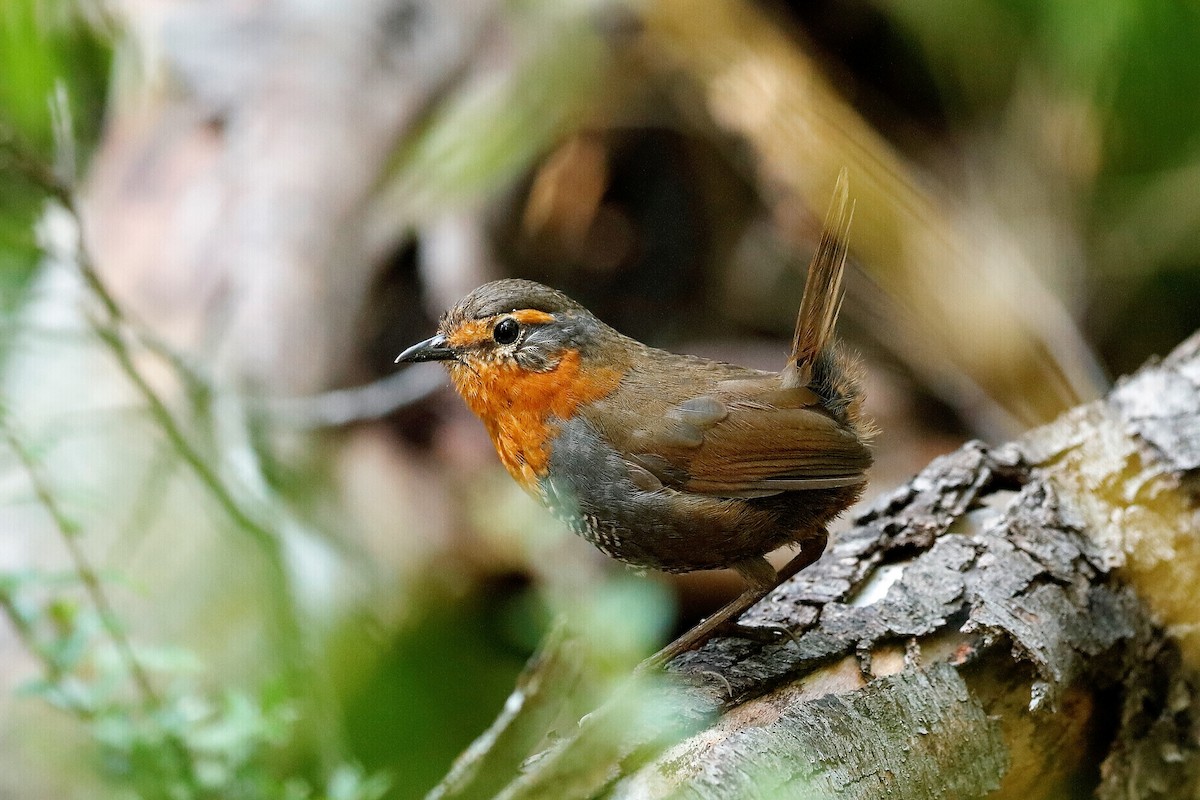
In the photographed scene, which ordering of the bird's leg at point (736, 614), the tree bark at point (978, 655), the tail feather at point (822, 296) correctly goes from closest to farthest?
the tree bark at point (978, 655) → the bird's leg at point (736, 614) → the tail feather at point (822, 296)

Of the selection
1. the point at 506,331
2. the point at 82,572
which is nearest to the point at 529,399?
the point at 506,331

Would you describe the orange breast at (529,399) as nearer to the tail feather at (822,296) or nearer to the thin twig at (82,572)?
the tail feather at (822,296)

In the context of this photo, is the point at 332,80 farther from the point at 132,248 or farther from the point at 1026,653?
the point at 1026,653

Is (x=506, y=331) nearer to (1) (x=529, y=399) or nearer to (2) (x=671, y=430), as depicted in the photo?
(1) (x=529, y=399)

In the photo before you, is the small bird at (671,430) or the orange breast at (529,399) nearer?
the small bird at (671,430)

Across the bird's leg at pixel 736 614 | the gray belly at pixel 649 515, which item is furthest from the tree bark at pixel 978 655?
the gray belly at pixel 649 515

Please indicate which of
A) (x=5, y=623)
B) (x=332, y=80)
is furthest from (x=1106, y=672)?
(x=332, y=80)

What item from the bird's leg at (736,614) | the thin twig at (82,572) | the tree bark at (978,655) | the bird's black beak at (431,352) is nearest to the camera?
the tree bark at (978,655)

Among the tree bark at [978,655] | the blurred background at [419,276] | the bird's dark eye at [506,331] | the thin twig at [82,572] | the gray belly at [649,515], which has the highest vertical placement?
the blurred background at [419,276]
